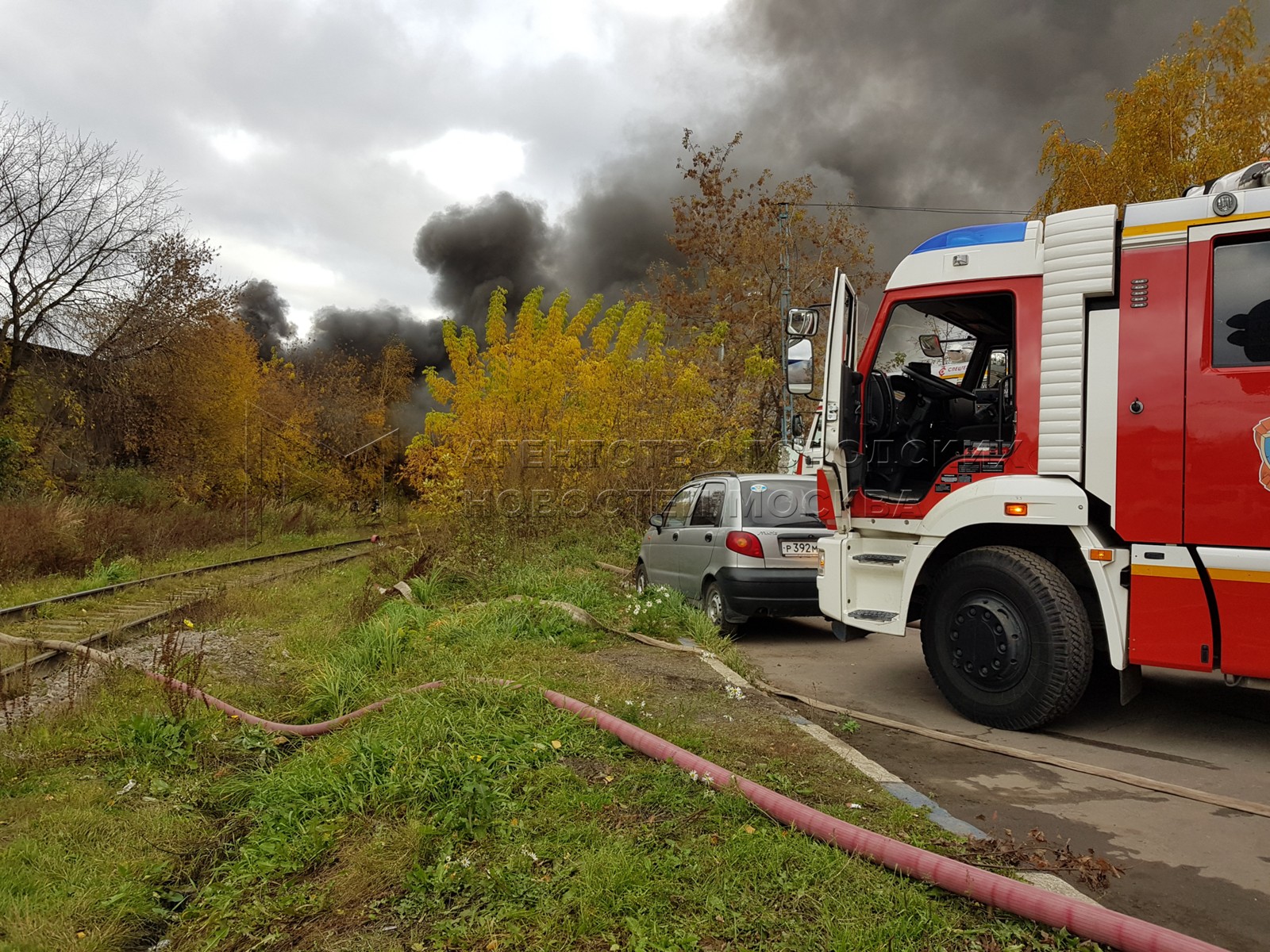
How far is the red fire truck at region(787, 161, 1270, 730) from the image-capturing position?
4957 millimetres

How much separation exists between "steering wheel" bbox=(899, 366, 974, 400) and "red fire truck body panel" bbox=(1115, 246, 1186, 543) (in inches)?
65.2

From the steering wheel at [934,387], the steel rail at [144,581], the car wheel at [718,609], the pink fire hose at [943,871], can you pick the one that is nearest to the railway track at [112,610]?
the steel rail at [144,581]

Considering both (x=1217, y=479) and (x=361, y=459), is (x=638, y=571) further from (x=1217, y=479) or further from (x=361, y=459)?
(x=361, y=459)

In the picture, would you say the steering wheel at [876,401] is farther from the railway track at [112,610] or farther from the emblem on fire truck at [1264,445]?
the railway track at [112,610]

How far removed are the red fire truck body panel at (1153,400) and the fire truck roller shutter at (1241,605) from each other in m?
0.27

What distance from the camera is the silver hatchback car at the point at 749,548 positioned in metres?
8.73

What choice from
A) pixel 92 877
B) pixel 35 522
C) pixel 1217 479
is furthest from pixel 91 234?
pixel 1217 479

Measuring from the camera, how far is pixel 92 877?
370 centimetres

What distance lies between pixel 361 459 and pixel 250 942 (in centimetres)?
3688

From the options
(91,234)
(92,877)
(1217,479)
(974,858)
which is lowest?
(92,877)

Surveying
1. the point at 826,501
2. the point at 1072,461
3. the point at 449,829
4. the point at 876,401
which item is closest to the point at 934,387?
the point at 876,401

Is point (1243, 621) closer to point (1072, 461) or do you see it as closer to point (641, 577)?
point (1072, 461)

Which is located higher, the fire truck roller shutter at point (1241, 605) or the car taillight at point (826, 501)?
the car taillight at point (826, 501)

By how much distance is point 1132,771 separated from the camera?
491 cm
